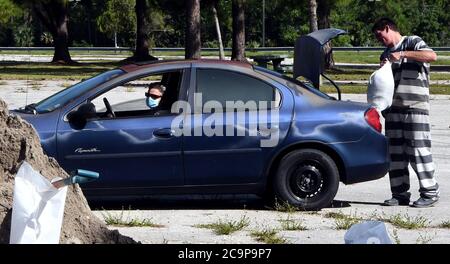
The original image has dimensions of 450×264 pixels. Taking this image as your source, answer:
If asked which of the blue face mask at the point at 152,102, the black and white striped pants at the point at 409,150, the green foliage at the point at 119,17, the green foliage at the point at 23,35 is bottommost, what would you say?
the green foliage at the point at 23,35

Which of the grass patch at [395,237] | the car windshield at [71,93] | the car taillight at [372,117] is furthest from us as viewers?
the car taillight at [372,117]

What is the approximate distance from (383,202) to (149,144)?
2.62 metres

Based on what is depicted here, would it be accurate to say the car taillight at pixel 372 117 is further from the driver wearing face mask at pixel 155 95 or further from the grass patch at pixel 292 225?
the driver wearing face mask at pixel 155 95

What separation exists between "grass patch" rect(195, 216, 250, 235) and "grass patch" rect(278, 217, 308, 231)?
321 mm

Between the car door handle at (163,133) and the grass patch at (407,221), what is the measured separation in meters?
2.07

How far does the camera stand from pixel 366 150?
8.97 meters

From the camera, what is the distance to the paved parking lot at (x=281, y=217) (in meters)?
7.71

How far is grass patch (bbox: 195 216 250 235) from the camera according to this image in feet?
25.8

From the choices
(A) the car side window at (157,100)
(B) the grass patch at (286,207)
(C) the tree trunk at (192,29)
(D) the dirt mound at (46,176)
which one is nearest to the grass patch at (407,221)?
(B) the grass patch at (286,207)

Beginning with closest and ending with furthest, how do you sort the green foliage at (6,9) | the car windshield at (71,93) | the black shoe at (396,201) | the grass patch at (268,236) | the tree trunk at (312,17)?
the grass patch at (268,236)
the car windshield at (71,93)
the black shoe at (396,201)
the tree trunk at (312,17)
the green foliage at (6,9)

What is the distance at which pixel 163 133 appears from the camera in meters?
8.58

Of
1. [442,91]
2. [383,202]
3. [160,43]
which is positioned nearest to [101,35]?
[160,43]

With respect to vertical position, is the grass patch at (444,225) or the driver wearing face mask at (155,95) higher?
the driver wearing face mask at (155,95)

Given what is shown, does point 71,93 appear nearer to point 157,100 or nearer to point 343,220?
point 157,100
